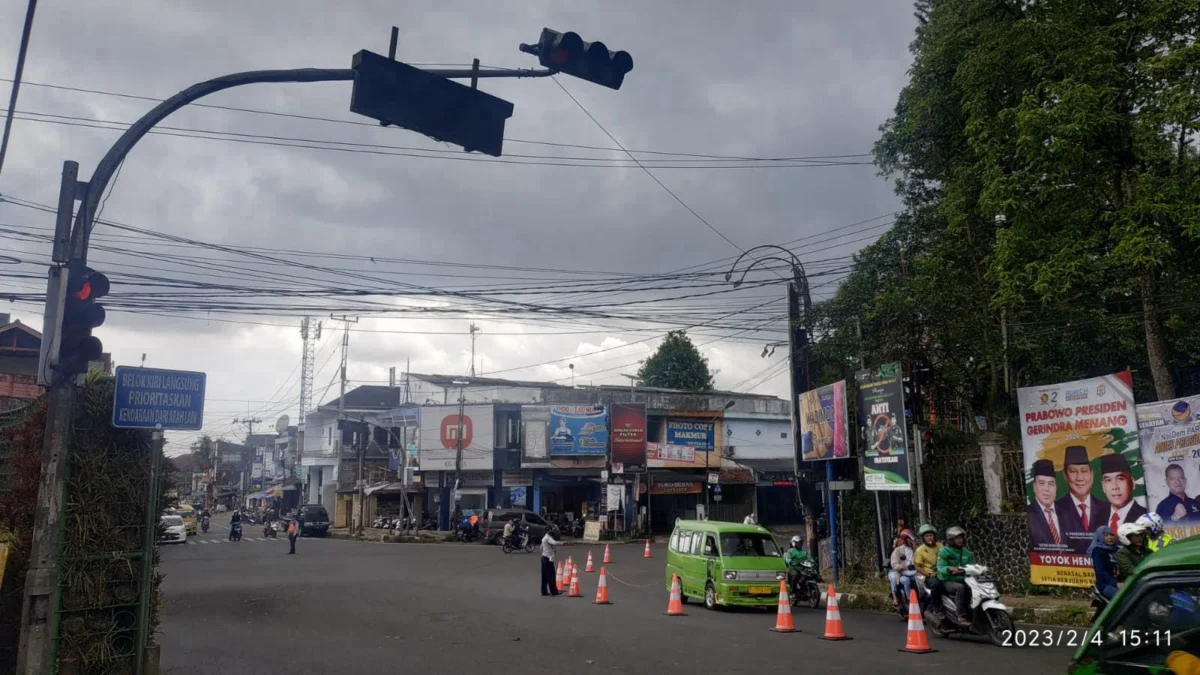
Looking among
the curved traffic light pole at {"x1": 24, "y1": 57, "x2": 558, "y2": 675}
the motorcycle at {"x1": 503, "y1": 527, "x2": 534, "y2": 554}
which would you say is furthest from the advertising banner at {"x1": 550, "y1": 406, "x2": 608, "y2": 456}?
the curved traffic light pole at {"x1": 24, "y1": 57, "x2": 558, "y2": 675}

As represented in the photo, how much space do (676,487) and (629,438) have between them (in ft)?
13.9

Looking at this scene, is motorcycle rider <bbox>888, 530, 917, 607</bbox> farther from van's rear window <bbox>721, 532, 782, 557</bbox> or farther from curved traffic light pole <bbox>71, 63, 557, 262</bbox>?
curved traffic light pole <bbox>71, 63, 557, 262</bbox>

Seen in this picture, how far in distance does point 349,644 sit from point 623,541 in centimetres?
3245

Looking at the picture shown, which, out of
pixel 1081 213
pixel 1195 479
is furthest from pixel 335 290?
pixel 1195 479

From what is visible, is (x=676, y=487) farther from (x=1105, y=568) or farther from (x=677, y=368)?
(x=1105, y=568)

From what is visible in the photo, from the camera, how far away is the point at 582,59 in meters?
6.31

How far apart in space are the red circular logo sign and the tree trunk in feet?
125

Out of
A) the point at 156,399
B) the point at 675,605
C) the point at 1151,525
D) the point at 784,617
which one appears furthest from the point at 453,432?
the point at 1151,525

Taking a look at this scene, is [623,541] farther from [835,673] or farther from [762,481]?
[835,673]

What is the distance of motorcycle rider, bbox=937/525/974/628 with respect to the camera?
11758 mm

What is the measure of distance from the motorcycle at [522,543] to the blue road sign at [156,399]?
1158 inches

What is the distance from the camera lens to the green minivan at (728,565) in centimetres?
1667

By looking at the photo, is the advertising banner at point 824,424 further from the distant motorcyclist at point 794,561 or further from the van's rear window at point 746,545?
the van's rear window at point 746,545

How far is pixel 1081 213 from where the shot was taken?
15844mm
